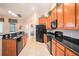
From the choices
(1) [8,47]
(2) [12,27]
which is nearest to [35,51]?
(1) [8,47]

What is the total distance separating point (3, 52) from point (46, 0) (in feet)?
9.96

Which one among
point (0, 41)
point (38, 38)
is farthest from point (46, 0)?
point (38, 38)

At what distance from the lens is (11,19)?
34.4 ft

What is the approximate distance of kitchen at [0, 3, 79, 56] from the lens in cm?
269

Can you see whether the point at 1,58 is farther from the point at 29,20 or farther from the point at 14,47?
the point at 29,20

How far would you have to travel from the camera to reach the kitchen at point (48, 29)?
8.83ft

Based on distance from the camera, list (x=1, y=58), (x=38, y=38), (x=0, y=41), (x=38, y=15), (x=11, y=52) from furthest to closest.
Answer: (x=38, y=15) < (x=38, y=38) < (x=11, y=52) < (x=0, y=41) < (x=1, y=58)

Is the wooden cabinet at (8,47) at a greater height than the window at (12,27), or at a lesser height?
lesser

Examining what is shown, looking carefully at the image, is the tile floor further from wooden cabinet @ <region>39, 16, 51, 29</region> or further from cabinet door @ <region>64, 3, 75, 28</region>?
cabinet door @ <region>64, 3, 75, 28</region>

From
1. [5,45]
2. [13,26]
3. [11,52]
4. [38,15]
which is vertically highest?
[38,15]

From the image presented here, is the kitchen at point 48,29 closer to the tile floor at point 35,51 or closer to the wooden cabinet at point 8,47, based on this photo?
the wooden cabinet at point 8,47

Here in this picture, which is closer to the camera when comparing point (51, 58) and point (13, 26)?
point (51, 58)

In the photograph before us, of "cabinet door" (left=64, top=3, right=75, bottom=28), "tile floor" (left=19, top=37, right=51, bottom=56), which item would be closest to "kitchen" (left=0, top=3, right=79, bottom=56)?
"cabinet door" (left=64, top=3, right=75, bottom=28)

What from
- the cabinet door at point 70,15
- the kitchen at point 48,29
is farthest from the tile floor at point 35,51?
the cabinet door at point 70,15
